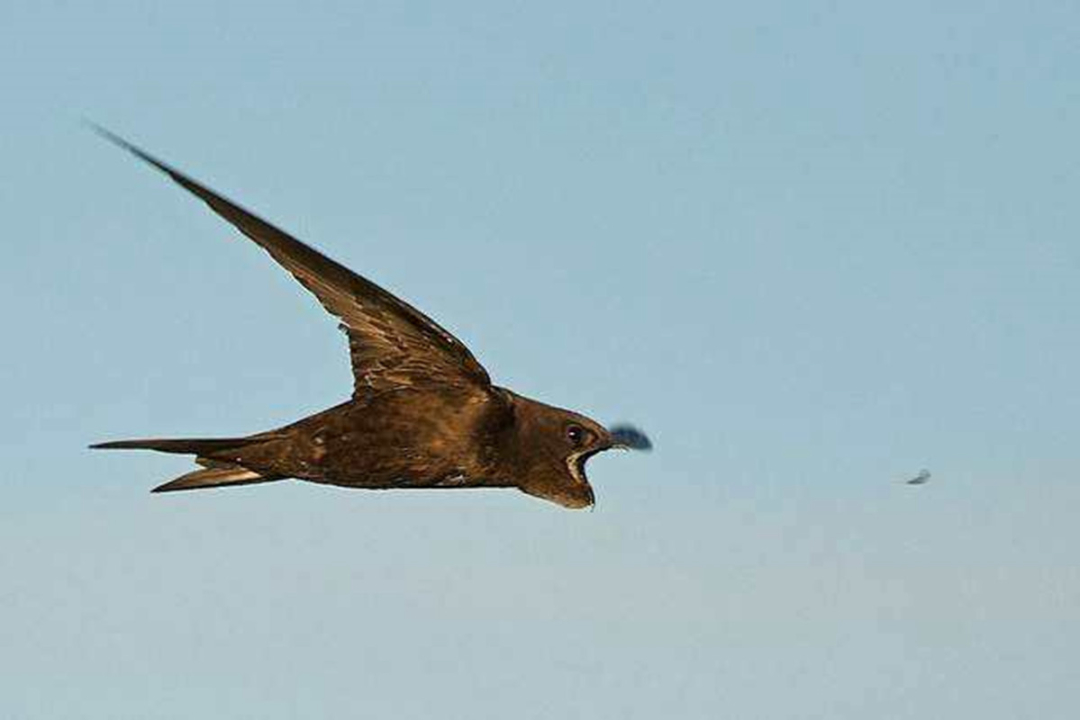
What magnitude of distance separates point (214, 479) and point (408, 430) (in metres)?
1.85

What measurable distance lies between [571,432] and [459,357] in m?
1.25

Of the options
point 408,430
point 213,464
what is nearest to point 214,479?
point 213,464

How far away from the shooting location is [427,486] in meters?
16.3

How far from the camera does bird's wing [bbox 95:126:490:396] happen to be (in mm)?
15539

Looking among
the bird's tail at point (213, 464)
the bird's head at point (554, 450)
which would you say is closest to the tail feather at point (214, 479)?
the bird's tail at point (213, 464)

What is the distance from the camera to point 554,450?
1647cm

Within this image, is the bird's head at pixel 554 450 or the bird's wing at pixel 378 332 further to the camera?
the bird's head at pixel 554 450

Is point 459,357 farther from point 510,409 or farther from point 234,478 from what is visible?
point 234,478

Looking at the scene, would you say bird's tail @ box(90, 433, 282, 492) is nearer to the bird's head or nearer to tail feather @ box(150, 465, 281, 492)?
tail feather @ box(150, 465, 281, 492)

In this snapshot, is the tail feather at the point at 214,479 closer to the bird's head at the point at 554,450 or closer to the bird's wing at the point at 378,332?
the bird's wing at the point at 378,332

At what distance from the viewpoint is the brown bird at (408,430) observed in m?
16.0

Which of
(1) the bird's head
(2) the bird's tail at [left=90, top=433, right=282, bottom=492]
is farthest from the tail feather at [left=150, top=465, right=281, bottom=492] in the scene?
(1) the bird's head

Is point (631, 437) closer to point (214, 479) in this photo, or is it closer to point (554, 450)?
point (554, 450)

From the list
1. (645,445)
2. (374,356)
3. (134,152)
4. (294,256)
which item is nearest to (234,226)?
(294,256)
